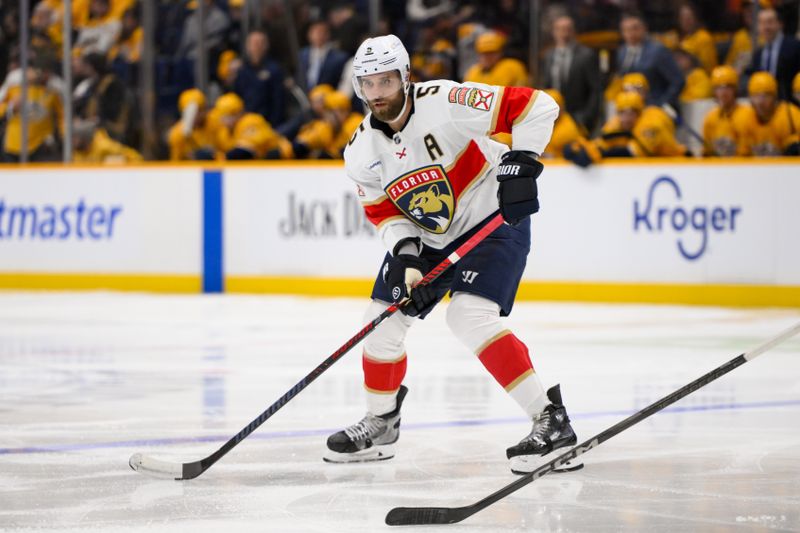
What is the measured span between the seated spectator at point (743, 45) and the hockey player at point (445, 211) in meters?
5.53

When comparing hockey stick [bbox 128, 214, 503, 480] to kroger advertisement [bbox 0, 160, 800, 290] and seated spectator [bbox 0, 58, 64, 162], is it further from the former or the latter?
seated spectator [bbox 0, 58, 64, 162]

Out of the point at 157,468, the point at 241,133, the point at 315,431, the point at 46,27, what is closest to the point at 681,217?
the point at 241,133

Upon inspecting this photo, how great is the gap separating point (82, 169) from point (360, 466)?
715 cm

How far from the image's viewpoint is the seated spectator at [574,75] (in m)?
9.31

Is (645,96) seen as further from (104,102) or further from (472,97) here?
(472,97)

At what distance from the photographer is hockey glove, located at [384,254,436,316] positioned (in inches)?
147

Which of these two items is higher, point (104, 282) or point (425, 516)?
point (425, 516)

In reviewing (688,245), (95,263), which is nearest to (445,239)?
(688,245)

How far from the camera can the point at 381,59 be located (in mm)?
3674

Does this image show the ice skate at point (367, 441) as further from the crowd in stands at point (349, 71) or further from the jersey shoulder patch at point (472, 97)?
the crowd in stands at point (349, 71)

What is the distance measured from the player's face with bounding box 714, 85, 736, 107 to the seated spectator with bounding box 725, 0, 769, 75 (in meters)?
0.32

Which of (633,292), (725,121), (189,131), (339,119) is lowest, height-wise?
(633,292)

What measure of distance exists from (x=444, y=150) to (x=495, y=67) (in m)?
5.90

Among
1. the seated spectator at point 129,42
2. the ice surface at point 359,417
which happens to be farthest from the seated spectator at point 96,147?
the ice surface at point 359,417
